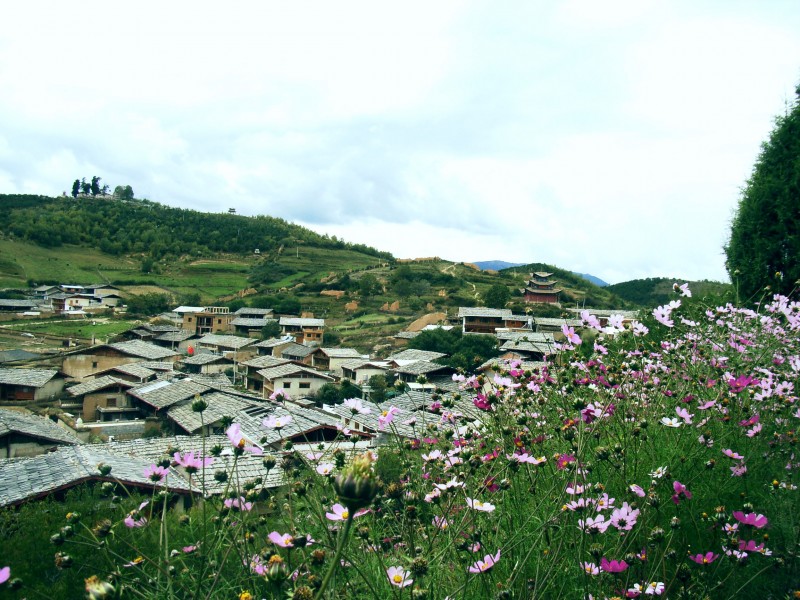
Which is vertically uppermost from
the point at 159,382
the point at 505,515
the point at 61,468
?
the point at 505,515

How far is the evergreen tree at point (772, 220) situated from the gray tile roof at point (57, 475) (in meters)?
8.06

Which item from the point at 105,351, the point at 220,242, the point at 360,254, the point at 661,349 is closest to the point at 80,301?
the point at 105,351

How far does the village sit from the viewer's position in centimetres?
317

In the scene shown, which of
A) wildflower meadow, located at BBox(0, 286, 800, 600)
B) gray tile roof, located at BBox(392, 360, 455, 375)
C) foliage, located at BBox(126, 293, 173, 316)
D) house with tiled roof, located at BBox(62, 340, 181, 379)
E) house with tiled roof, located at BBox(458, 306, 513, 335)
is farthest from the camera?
foliage, located at BBox(126, 293, 173, 316)

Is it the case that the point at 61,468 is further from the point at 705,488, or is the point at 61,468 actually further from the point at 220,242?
the point at 220,242

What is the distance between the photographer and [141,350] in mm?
34125

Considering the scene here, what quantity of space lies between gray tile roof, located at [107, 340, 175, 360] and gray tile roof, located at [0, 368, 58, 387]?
635 centimetres

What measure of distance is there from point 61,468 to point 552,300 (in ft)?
166

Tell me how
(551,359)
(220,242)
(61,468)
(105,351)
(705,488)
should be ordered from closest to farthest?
(705,488) → (551,359) → (61,468) → (105,351) → (220,242)

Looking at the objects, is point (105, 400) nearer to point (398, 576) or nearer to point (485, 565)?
point (398, 576)

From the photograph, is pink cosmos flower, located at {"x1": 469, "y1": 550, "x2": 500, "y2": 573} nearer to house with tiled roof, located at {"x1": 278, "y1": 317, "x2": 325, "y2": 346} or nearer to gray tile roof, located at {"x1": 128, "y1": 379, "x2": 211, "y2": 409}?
gray tile roof, located at {"x1": 128, "y1": 379, "x2": 211, "y2": 409}

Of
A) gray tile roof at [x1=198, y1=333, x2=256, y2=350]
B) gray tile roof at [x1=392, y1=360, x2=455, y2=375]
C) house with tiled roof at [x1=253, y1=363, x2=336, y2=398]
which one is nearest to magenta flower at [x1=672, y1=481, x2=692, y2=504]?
gray tile roof at [x1=392, y1=360, x2=455, y2=375]

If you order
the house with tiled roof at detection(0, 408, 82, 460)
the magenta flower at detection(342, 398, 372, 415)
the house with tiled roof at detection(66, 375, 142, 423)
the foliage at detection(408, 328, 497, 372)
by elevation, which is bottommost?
the house with tiled roof at detection(66, 375, 142, 423)

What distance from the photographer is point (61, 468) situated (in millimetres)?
8383
